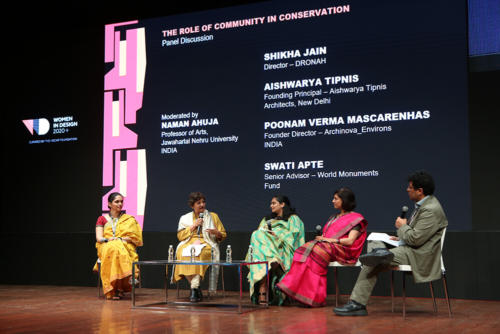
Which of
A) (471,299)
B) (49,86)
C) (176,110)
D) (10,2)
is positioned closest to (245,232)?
(176,110)

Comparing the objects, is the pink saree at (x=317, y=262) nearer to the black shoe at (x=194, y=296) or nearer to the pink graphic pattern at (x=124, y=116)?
the black shoe at (x=194, y=296)

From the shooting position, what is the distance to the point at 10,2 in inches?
291

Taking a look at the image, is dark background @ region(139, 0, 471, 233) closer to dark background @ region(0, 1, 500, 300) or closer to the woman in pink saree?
dark background @ region(0, 1, 500, 300)

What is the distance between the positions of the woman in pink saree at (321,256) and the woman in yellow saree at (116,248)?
5.40ft

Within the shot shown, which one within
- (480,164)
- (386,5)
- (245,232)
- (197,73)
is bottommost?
(245,232)

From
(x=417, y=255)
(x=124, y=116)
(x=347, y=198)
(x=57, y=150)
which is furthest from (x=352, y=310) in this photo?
(x=57, y=150)

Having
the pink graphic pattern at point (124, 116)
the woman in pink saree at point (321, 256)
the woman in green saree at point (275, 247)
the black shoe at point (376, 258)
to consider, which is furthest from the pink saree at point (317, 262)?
the pink graphic pattern at point (124, 116)

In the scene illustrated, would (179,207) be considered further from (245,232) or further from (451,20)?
(451,20)

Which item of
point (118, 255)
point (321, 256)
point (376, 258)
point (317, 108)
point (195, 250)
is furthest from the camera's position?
point (317, 108)

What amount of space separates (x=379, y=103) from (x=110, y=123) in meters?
3.29

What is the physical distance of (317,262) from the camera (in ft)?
15.7

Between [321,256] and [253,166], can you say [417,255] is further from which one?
[253,166]

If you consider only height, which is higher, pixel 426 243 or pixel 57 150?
pixel 57 150

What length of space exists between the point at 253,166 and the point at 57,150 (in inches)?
111
